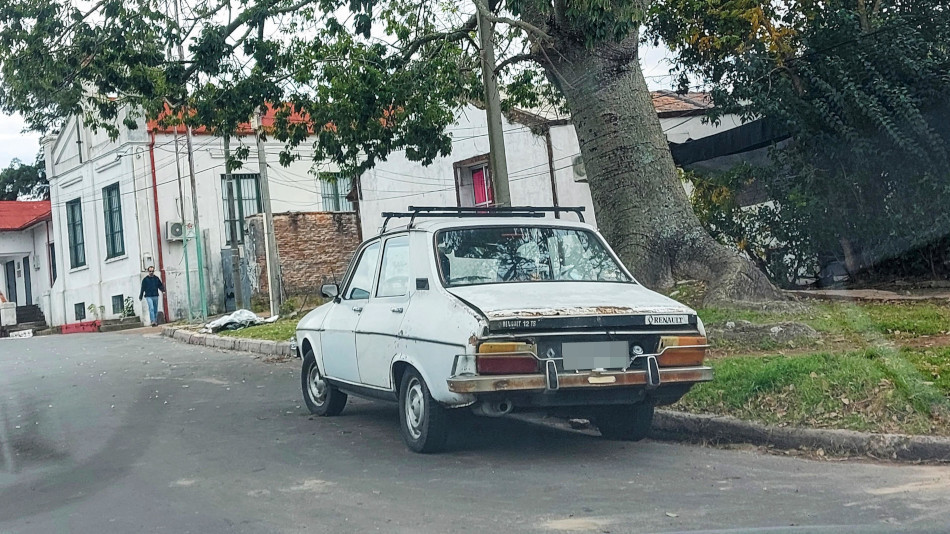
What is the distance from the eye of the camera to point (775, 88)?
14531 mm

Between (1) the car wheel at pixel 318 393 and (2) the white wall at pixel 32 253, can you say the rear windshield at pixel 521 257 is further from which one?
(2) the white wall at pixel 32 253

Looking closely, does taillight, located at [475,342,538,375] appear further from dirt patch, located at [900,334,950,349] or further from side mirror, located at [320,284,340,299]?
dirt patch, located at [900,334,950,349]

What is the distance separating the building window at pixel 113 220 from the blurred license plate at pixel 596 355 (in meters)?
26.7

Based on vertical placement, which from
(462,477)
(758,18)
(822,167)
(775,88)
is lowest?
(462,477)

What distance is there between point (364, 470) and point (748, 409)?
2.94 metres

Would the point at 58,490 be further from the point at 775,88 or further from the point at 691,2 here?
the point at 691,2

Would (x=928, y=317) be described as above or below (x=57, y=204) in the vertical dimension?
below

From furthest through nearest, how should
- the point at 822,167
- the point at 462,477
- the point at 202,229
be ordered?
the point at 202,229
the point at 822,167
the point at 462,477

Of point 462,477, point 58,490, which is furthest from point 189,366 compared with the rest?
point 462,477

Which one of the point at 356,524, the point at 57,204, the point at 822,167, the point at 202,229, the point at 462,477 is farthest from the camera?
the point at 57,204

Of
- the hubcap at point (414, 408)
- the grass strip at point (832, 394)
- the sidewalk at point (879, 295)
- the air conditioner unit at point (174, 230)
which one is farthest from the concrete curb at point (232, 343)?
the grass strip at point (832, 394)

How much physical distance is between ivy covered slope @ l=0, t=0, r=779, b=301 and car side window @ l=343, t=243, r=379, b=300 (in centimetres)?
332

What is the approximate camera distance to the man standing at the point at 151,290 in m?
26.6

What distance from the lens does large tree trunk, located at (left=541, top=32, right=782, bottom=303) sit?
11.1 metres
